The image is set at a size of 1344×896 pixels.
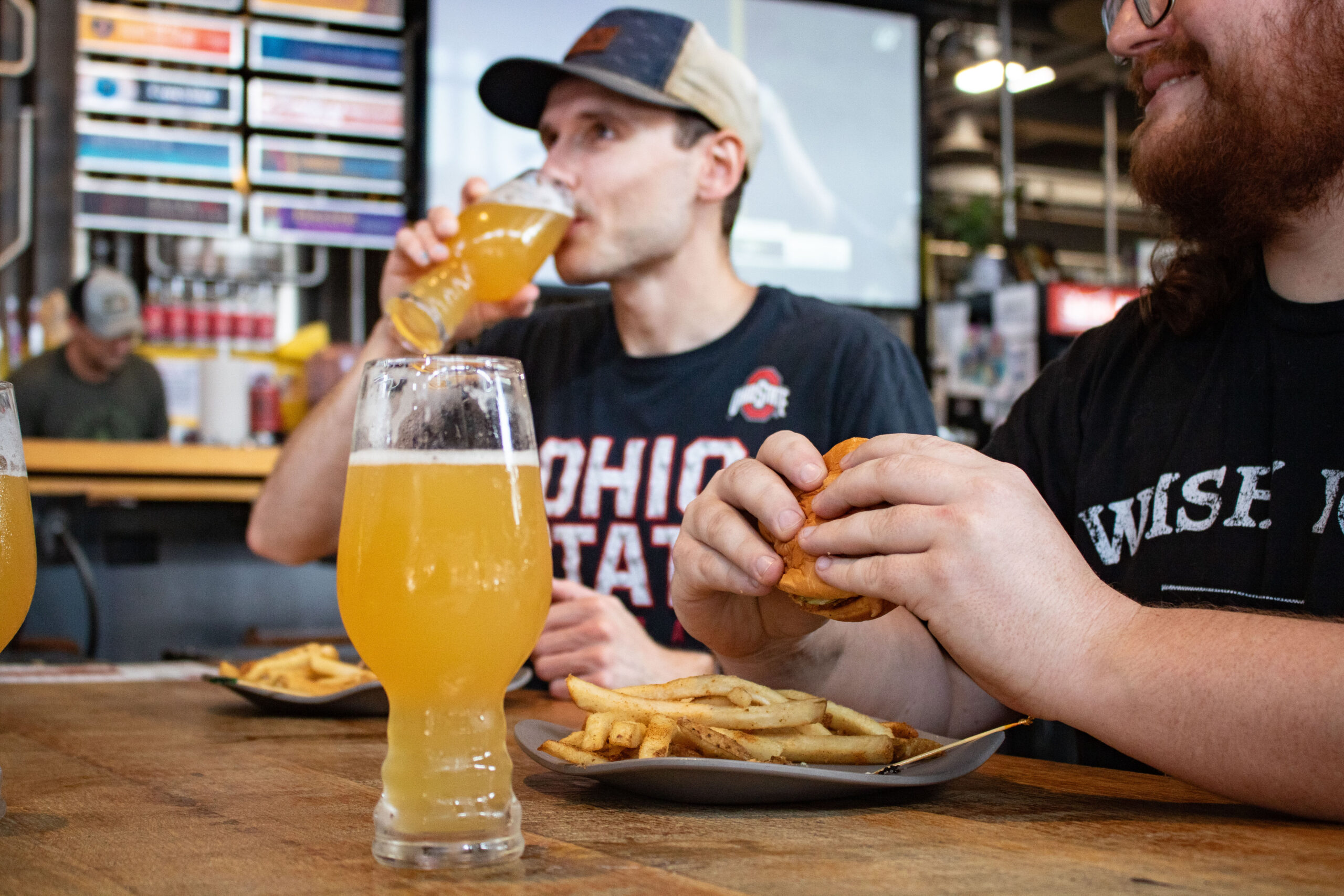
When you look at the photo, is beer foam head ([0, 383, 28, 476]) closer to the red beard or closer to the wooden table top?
the red beard

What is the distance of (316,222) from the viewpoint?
5738 mm

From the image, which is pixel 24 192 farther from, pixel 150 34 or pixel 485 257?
pixel 485 257

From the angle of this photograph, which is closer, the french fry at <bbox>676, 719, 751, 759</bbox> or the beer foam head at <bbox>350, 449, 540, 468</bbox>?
the beer foam head at <bbox>350, 449, 540, 468</bbox>

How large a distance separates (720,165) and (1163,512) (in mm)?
1239

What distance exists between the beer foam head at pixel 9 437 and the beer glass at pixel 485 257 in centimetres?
106

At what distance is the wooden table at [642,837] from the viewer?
611mm

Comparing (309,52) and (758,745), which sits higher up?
(309,52)

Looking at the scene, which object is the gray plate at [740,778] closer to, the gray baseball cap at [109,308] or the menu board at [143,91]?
the gray baseball cap at [109,308]

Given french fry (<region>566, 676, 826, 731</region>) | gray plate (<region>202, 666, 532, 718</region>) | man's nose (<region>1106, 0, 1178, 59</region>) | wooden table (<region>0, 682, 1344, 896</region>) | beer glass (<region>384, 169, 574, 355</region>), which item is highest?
man's nose (<region>1106, 0, 1178, 59</region>)

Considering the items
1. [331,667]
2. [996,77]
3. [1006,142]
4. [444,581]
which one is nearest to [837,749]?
[444,581]

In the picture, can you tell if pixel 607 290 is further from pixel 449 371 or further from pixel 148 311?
pixel 449 371

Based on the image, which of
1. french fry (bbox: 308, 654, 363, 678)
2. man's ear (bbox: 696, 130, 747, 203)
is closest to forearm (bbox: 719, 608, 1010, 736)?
french fry (bbox: 308, 654, 363, 678)

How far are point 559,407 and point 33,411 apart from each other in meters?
3.52

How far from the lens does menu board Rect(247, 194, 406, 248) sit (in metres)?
5.69
